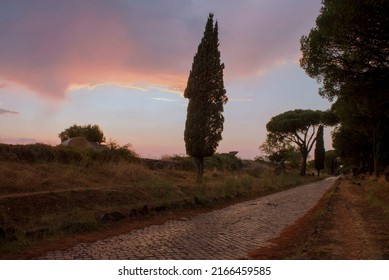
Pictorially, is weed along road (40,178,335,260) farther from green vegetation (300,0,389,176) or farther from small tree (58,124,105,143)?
small tree (58,124,105,143)

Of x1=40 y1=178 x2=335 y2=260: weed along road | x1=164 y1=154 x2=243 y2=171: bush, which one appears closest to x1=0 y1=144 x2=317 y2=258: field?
x1=40 y1=178 x2=335 y2=260: weed along road

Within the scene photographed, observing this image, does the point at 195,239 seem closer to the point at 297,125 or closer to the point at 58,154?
the point at 58,154

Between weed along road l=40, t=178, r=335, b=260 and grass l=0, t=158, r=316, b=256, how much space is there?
146cm

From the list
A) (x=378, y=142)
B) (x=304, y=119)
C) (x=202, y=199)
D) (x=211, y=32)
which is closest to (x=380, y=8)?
(x=202, y=199)

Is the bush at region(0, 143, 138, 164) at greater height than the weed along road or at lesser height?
greater

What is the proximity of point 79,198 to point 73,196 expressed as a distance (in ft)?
0.66

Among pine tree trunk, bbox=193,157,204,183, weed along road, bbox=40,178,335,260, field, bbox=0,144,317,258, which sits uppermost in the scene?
pine tree trunk, bbox=193,157,204,183

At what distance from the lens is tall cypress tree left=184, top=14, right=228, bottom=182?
2300cm

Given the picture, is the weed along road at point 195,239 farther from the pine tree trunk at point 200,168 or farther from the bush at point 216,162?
Result: the bush at point 216,162

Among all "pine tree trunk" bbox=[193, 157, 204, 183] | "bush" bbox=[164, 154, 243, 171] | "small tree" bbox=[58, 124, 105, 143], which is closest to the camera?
"pine tree trunk" bbox=[193, 157, 204, 183]

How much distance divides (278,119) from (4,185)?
153 feet

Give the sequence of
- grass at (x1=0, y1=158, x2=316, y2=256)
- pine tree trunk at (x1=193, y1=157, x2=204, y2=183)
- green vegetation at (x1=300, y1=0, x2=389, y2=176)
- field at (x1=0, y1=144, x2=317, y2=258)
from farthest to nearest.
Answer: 1. pine tree trunk at (x1=193, y1=157, x2=204, y2=183)
2. green vegetation at (x1=300, y1=0, x2=389, y2=176)
3. grass at (x1=0, y1=158, x2=316, y2=256)
4. field at (x1=0, y1=144, x2=317, y2=258)

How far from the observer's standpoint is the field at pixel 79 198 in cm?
940

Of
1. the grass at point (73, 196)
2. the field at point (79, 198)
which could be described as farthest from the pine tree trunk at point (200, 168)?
the field at point (79, 198)
